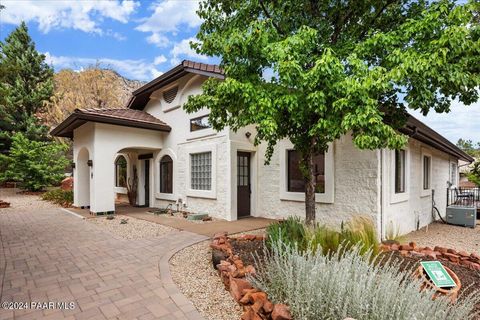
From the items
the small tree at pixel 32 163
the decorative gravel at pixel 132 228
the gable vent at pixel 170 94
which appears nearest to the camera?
the decorative gravel at pixel 132 228

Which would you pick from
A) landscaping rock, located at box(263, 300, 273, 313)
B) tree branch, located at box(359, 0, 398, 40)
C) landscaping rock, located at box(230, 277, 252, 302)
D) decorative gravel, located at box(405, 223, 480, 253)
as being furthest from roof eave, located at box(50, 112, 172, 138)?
decorative gravel, located at box(405, 223, 480, 253)

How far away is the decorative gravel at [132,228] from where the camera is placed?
22.8ft

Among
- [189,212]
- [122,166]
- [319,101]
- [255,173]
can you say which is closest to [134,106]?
[122,166]

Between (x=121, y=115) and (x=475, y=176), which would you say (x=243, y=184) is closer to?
(x=121, y=115)

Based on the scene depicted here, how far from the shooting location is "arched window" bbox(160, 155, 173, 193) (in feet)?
38.7

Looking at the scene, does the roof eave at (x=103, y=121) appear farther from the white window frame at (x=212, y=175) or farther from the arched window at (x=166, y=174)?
the white window frame at (x=212, y=175)

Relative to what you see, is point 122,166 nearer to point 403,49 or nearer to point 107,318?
point 107,318

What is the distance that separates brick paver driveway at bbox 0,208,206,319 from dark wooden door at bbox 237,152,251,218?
2.85 meters

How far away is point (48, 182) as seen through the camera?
696 inches

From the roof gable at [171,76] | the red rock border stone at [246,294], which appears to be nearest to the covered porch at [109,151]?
the roof gable at [171,76]

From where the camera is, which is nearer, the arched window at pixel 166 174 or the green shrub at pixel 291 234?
the green shrub at pixel 291 234

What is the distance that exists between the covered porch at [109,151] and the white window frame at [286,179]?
5583 mm

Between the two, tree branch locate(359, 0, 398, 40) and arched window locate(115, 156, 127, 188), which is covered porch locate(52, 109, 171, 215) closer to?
arched window locate(115, 156, 127, 188)

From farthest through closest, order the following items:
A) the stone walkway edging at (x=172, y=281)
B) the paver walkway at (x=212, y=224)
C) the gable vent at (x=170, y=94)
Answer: the gable vent at (x=170, y=94), the paver walkway at (x=212, y=224), the stone walkway edging at (x=172, y=281)
